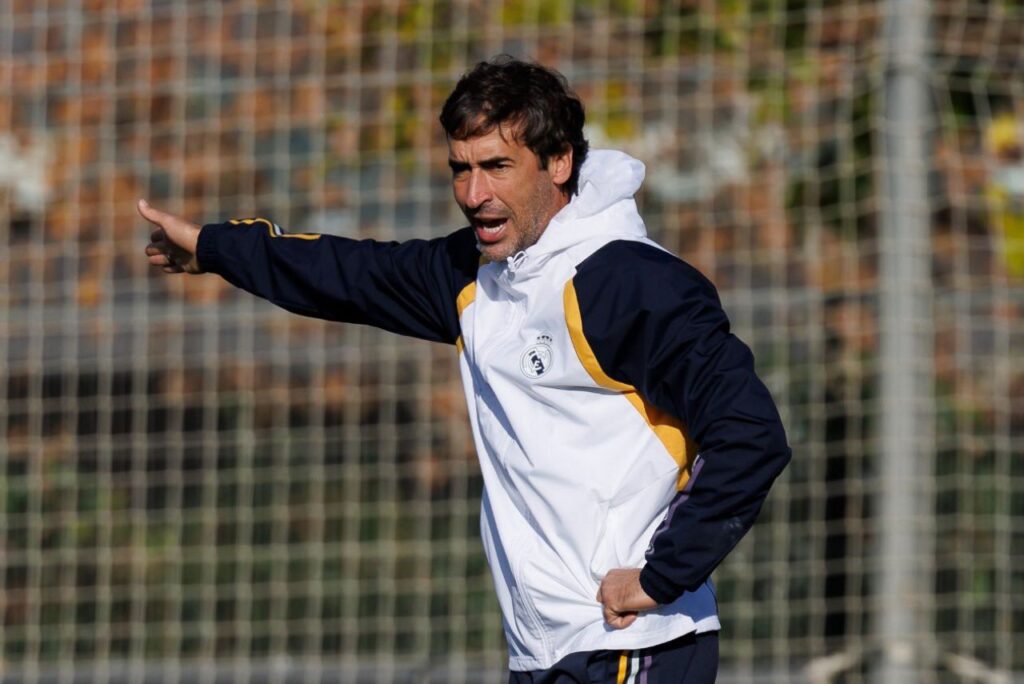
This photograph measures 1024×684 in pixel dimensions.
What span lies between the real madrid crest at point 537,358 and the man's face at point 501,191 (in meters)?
0.17

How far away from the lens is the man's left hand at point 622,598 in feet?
9.70

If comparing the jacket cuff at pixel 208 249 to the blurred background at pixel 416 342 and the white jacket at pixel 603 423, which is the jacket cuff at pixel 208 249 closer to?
the white jacket at pixel 603 423

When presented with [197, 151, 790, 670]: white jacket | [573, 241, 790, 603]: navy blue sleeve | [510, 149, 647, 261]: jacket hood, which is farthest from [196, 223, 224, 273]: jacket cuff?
[573, 241, 790, 603]: navy blue sleeve

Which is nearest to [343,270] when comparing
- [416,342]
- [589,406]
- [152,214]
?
[152,214]

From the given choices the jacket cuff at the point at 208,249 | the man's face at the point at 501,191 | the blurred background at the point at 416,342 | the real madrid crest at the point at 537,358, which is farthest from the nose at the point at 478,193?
the blurred background at the point at 416,342

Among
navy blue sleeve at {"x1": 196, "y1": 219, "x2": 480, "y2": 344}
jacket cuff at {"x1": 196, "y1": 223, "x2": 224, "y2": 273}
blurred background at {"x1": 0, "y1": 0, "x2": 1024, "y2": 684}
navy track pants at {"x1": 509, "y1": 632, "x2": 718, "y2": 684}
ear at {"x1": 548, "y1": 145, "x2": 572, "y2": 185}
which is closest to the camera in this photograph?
navy track pants at {"x1": 509, "y1": 632, "x2": 718, "y2": 684}

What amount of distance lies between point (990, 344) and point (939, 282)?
27 cm

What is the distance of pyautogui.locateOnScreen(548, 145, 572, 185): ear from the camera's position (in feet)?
10.5

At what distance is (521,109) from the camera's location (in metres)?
3.15

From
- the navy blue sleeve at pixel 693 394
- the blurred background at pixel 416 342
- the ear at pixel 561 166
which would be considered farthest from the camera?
the blurred background at pixel 416 342

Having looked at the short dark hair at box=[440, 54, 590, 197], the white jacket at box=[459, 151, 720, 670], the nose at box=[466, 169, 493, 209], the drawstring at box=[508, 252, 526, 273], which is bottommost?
the white jacket at box=[459, 151, 720, 670]

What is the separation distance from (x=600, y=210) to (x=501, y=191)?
174 mm

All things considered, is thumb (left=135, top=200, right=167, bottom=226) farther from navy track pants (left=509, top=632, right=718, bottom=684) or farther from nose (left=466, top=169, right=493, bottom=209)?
navy track pants (left=509, top=632, right=718, bottom=684)

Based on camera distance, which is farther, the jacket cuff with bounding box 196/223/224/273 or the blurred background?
the blurred background
